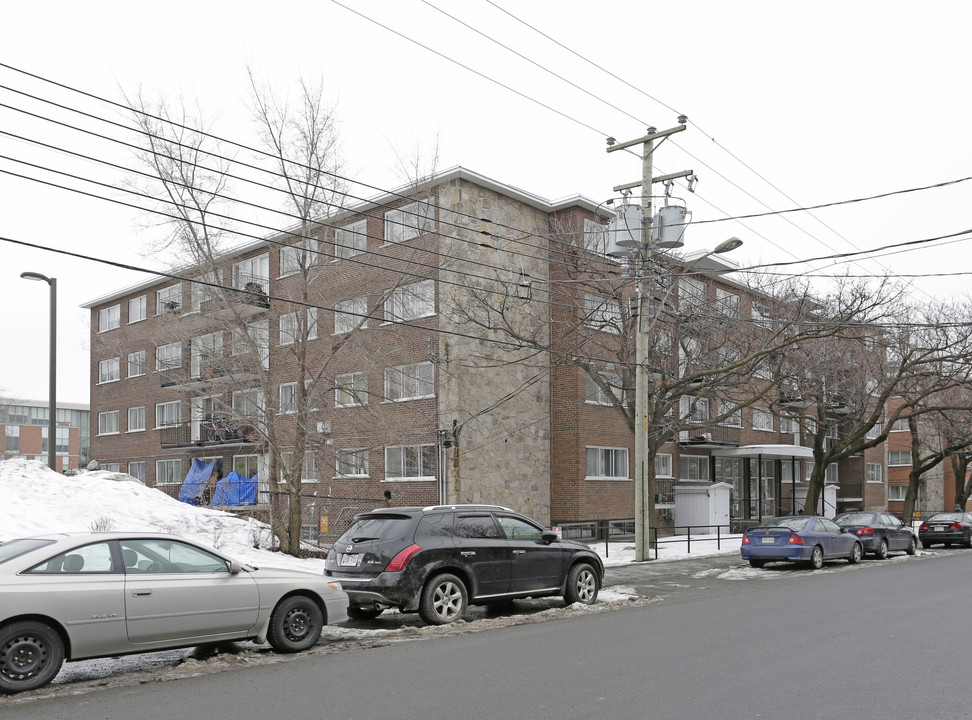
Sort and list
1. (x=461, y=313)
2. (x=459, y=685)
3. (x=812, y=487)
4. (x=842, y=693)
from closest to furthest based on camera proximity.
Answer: (x=842, y=693), (x=459, y=685), (x=461, y=313), (x=812, y=487)

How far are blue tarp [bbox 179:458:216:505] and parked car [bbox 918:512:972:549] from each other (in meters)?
27.1

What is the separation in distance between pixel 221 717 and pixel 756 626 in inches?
277

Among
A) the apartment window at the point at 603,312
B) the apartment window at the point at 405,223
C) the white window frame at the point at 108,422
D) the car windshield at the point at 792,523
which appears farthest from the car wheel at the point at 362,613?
the white window frame at the point at 108,422

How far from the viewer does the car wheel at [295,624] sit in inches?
372

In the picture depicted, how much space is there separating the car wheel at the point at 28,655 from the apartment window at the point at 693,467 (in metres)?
31.0

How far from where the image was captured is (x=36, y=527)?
16.4 metres

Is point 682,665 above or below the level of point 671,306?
below

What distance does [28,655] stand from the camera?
765 centimetres

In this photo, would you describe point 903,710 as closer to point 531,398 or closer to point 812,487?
point 531,398

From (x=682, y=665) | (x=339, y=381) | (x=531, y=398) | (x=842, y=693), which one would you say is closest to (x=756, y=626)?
(x=682, y=665)

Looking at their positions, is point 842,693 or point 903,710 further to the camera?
point 842,693

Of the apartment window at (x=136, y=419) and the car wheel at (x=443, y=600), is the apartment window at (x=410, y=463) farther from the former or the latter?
the apartment window at (x=136, y=419)

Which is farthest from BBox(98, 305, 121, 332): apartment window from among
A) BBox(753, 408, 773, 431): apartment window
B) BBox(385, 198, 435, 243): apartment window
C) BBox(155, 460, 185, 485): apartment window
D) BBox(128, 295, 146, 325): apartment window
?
BBox(753, 408, 773, 431): apartment window

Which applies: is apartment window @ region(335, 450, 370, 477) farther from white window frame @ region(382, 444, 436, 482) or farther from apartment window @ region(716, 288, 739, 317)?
apartment window @ region(716, 288, 739, 317)
